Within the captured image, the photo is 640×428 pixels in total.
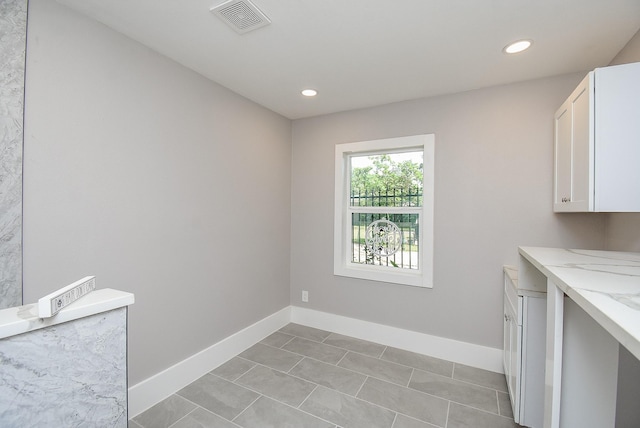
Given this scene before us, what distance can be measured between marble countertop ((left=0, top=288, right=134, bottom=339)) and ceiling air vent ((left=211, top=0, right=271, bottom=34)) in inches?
58.8

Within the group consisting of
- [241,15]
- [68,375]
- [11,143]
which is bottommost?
[68,375]

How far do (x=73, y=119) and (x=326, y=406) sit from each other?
2.34 m

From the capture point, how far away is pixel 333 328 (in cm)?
313

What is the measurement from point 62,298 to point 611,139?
2513mm

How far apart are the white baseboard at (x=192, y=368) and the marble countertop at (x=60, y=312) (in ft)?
3.78

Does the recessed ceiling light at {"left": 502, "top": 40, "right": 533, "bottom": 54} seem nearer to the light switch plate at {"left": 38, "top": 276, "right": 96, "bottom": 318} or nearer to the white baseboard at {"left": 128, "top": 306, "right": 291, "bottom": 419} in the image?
the light switch plate at {"left": 38, "top": 276, "right": 96, "bottom": 318}

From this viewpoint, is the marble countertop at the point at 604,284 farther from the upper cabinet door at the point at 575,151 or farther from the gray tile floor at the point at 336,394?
the gray tile floor at the point at 336,394

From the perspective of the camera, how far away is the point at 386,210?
9.83 ft

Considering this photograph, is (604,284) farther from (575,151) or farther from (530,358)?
(575,151)

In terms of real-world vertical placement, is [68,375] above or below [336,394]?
above

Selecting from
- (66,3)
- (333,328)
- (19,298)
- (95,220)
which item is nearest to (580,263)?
(333,328)

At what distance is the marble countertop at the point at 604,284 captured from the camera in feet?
2.30

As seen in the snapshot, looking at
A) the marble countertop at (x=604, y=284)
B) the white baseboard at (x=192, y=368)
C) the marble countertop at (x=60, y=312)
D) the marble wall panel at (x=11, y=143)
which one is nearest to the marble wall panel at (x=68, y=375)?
the marble countertop at (x=60, y=312)

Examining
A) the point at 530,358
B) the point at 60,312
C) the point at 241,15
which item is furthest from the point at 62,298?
the point at 530,358
